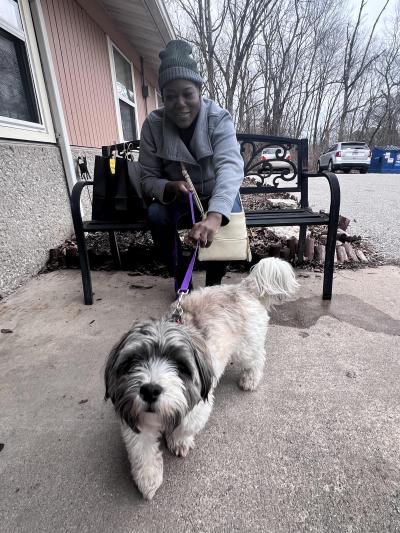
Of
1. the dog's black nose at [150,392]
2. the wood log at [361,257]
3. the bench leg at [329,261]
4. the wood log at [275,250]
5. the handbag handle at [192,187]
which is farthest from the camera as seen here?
the wood log at [361,257]

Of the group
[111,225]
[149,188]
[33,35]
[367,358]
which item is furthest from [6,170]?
[367,358]

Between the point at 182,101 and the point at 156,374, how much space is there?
1946 mm

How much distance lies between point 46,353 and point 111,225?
1.19 metres

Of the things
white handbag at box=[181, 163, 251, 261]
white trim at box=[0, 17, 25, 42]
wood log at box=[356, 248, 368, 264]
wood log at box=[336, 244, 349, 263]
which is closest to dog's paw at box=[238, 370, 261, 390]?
white handbag at box=[181, 163, 251, 261]

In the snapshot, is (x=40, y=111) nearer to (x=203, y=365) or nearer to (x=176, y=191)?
(x=176, y=191)

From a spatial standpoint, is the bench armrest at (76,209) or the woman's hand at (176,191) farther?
the bench armrest at (76,209)

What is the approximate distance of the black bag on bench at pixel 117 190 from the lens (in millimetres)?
2928

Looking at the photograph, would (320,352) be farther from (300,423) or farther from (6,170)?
(6,170)

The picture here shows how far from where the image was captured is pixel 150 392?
109 cm

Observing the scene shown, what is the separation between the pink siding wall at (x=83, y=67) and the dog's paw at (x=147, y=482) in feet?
15.1

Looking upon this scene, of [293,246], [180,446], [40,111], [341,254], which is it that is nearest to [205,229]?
[180,446]

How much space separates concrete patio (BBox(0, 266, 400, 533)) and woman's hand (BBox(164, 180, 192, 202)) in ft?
3.56

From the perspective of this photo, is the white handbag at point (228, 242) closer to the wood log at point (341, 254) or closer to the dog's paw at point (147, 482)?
the dog's paw at point (147, 482)

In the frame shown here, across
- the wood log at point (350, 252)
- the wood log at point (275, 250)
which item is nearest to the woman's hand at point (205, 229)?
the wood log at point (275, 250)
